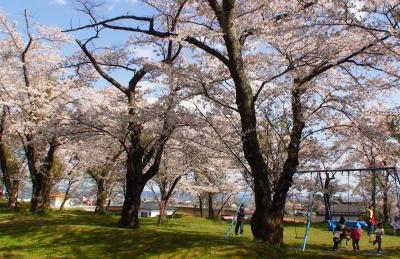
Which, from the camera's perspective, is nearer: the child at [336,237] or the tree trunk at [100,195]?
the child at [336,237]

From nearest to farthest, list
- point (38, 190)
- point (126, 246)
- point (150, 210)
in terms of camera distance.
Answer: point (126, 246) < point (38, 190) < point (150, 210)

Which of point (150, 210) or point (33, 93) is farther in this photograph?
point (150, 210)

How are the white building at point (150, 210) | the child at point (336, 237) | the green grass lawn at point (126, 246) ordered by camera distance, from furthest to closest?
the white building at point (150, 210) → the child at point (336, 237) → the green grass lawn at point (126, 246)

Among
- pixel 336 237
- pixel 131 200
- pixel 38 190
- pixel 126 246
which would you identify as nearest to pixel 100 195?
pixel 38 190

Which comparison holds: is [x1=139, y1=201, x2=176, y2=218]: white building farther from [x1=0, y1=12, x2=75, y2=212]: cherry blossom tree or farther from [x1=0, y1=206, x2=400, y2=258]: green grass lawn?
[x1=0, y1=206, x2=400, y2=258]: green grass lawn

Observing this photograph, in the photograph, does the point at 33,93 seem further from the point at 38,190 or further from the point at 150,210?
the point at 150,210

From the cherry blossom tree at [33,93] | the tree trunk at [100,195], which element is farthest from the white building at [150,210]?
the cherry blossom tree at [33,93]

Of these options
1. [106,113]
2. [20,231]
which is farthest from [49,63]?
[20,231]

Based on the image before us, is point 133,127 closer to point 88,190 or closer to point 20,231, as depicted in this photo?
point 20,231

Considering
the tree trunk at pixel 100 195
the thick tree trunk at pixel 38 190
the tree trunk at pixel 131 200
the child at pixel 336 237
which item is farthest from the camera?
the tree trunk at pixel 100 195

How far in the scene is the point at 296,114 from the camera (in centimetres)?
1622

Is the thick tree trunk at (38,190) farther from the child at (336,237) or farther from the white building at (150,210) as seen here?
the white building at (150,210)

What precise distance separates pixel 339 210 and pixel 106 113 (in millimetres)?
12218

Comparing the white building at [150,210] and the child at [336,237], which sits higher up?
the white building at [150,210]
